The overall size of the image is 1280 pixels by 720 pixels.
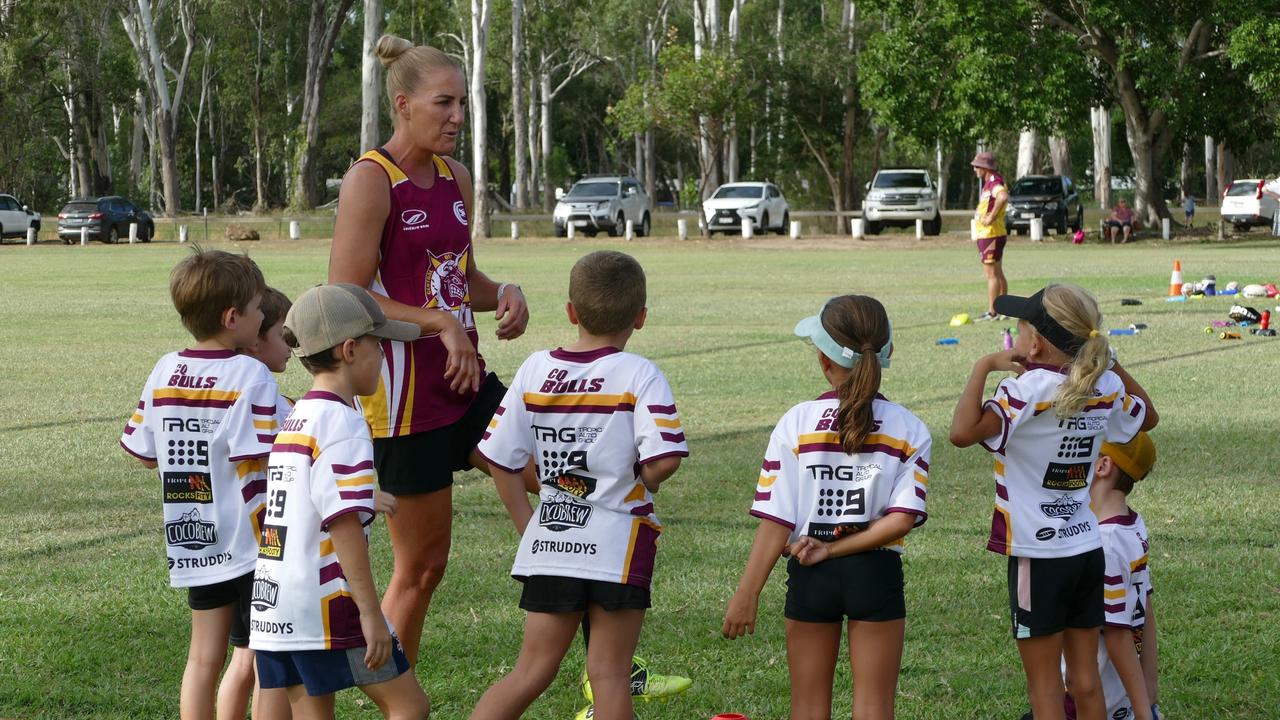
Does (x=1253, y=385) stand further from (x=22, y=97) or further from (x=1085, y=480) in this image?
(x=22, y=97)

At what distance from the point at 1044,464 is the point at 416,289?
6.39 ft

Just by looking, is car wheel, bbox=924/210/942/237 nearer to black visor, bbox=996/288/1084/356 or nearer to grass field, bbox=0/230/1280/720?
grass field, bbox=0/230/1280/720

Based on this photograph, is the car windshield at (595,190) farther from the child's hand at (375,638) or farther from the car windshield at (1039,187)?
the child's hand at (375,638)

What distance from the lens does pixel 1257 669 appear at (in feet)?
16.5

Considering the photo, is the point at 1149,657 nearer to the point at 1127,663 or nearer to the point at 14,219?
the point at 1127,663

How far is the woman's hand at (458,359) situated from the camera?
446cm

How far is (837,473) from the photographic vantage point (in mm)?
3941

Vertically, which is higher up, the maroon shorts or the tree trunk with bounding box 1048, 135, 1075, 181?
the tree trunk with bounding box 1048, 135, 1075, 181

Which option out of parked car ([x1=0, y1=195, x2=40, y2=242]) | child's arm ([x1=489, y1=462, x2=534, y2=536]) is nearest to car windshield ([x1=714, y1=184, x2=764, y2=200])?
parked car ([x1=0, y1=195, x2=40, y2=242])

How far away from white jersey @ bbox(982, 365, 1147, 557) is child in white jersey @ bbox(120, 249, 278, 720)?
2054 millimetres

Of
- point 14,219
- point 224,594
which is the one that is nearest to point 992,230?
point 224,594

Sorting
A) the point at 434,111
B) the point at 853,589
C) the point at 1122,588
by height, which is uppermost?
the point at 434,111

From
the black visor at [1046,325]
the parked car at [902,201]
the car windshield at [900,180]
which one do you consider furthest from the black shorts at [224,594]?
the car windshield at [900,180]

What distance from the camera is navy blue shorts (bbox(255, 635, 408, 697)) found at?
3.56m
